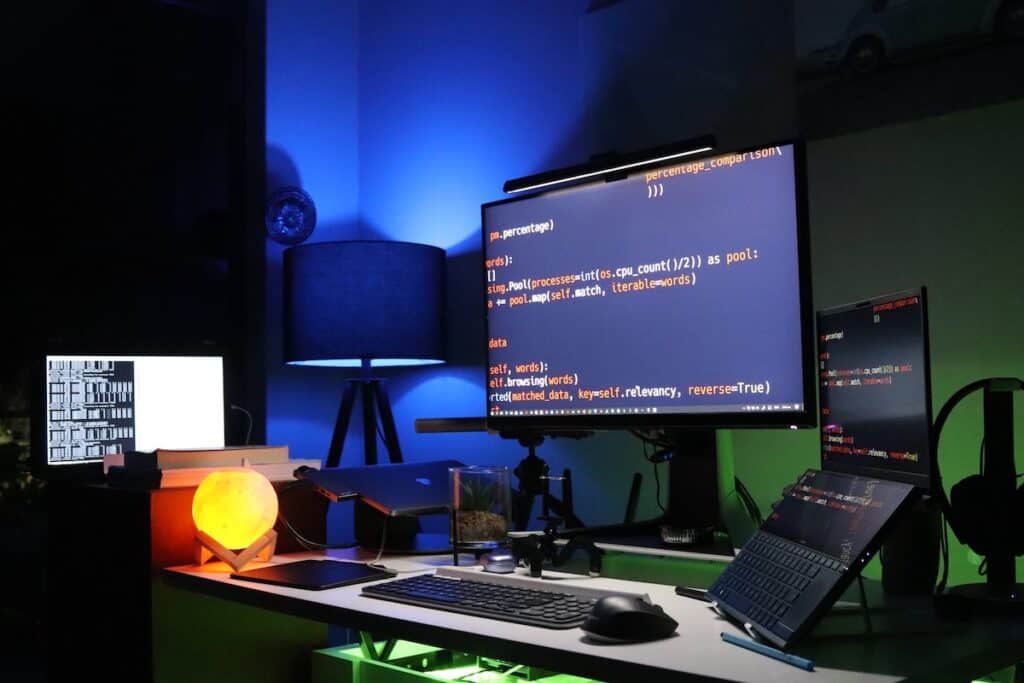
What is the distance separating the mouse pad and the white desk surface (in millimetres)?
95

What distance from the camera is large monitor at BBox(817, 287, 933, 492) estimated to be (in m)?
1.06

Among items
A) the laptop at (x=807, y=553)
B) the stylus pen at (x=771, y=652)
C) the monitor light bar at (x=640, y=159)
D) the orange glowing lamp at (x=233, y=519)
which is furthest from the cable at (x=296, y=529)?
the stylus pen at (x=771, y=652)

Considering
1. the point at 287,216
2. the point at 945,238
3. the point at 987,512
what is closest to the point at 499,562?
the point at 987,512

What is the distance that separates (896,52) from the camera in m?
1.66

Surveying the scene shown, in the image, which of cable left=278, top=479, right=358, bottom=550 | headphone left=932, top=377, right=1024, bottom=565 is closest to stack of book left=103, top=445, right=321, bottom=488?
cable left=278, top=479, right=358, bottom=550

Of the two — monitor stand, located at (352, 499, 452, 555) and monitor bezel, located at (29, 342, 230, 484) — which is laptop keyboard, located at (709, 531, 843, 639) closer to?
monitor stand, located at (352, 499, 452, 555)

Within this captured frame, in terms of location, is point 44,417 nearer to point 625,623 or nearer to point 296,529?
point 296,529

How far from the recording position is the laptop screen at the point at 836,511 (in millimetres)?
996

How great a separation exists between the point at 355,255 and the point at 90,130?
3.69 ft

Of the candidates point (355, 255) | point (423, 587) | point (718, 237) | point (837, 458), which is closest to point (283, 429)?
point (355, 255)

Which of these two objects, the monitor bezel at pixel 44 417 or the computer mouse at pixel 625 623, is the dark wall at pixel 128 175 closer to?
the monitor bezel at pixel 44 417

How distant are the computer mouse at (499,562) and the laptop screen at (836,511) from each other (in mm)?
462

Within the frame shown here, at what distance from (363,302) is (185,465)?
67cm

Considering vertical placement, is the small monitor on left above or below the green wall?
below
